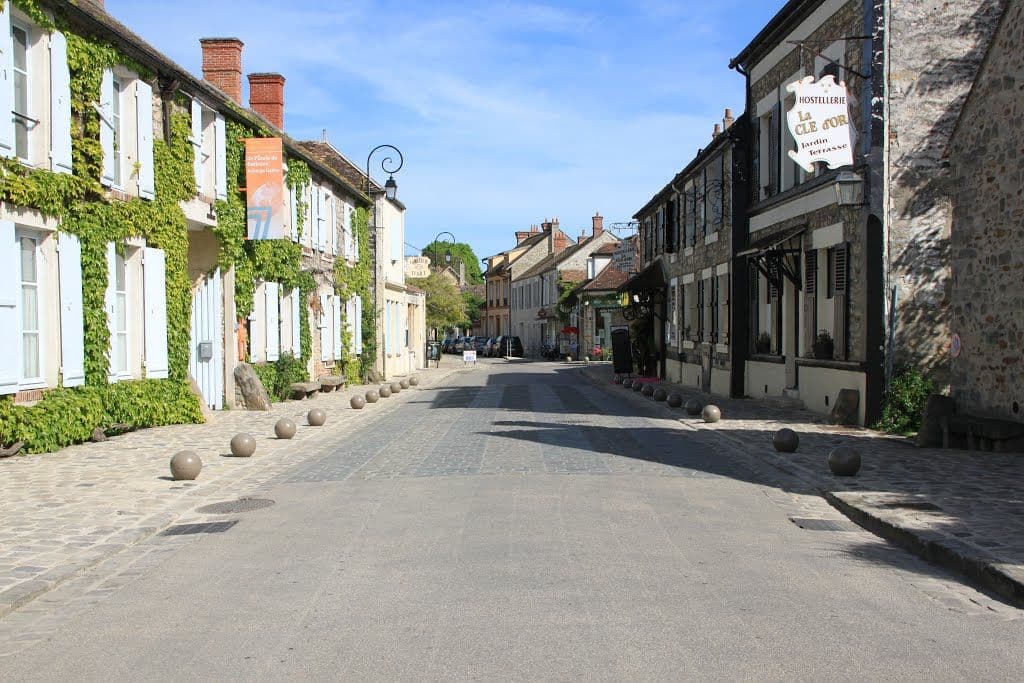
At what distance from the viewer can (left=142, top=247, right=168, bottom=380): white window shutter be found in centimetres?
1567

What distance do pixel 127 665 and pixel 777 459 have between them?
358 inches

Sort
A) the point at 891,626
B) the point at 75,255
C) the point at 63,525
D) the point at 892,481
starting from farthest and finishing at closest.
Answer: the point at 75,255 < the point at 892,481 < the point at 63,525 < the point at 891,626

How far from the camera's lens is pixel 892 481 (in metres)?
10.0

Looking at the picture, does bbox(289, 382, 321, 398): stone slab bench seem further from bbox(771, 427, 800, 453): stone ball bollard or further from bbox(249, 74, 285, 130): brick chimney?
bbox(771, 427, 800, 453): stone ball bollard

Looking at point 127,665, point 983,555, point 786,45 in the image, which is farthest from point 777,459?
point 786,45

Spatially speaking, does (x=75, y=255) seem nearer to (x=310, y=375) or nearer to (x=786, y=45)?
(x=310, y=375)

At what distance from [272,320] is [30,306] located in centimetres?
973

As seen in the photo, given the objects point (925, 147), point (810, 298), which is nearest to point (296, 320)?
point (810, 298)

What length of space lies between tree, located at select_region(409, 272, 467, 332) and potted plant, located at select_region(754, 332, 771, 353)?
38307mm

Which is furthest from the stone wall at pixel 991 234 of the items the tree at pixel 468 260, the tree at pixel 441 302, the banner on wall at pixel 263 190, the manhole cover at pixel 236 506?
the tree at pixel 468 260

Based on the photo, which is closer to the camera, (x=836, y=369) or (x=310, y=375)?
(x=836, y=369)

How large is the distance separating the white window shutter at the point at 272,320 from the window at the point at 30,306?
924 centimetres

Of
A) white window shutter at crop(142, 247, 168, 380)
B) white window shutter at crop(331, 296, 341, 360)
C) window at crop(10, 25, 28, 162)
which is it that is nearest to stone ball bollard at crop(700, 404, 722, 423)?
white window shutter at crop(142, 247, 168, 380)

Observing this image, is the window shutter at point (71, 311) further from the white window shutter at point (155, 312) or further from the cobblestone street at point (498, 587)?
the cobblestone street at point (498, 587)
